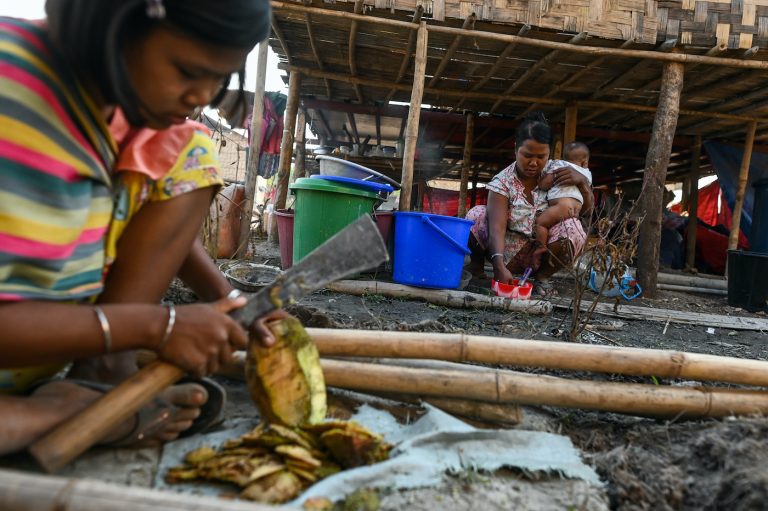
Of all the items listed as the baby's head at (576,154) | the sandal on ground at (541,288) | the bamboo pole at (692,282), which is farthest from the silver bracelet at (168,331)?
the bamboo pole at (692,282)

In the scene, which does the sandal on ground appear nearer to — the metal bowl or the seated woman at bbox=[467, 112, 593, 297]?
the seated woman at bbox=[467, 112, 593, 297]

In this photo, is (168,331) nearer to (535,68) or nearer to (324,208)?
(324,208)

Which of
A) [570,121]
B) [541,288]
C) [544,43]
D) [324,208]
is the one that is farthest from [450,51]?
[541,288]

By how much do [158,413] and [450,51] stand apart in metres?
4.52

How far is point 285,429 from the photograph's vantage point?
1.17m

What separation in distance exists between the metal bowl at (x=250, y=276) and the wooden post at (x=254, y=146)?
988mm

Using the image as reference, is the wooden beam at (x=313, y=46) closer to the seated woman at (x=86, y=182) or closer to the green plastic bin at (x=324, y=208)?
the green plastic bin at (x=324, y=208)

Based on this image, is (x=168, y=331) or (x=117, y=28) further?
(x=168, y=331)

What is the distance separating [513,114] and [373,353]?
626 centimetres

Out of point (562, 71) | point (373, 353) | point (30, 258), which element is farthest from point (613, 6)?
point (30, 258)

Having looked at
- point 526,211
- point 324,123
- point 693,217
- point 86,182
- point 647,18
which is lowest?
point 86,182

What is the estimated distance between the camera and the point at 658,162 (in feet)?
14.5

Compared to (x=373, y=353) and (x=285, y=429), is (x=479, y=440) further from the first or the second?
(x=285, y=429)

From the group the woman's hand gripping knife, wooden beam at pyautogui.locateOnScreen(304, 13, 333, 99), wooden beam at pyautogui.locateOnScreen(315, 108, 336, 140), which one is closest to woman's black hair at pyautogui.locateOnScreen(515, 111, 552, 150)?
wooden beam at pyautogui.locateOnScreen(304, 13, 333, 99)
